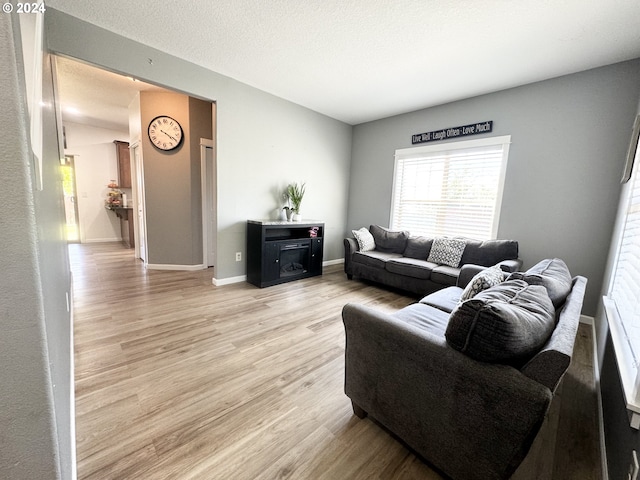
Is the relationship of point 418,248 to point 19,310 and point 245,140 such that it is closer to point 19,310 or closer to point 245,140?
point 245,140

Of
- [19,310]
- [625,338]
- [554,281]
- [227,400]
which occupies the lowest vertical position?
[227,400]

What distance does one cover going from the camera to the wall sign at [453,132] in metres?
3.33

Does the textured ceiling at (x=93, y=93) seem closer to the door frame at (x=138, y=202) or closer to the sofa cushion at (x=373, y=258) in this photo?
the door frame at (x=138, y=202)

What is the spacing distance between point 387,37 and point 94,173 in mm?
7094

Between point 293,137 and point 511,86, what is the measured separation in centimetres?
292

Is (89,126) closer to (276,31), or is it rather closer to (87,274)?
(87,274)

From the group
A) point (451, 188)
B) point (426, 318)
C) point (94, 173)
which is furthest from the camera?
point (94, 173)

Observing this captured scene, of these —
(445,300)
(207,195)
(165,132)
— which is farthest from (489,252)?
(165,132)

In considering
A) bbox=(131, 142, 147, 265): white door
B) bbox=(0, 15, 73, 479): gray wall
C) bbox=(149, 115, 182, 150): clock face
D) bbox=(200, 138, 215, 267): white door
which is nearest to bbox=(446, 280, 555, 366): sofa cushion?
bbox=(0, 15, 73, 479): gray wall

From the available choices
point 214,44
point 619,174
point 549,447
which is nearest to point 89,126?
point 214,44

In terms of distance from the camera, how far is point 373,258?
366cm

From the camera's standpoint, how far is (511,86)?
3.08 meters

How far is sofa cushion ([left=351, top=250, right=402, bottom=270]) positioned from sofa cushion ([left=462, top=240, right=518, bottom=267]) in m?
0.92

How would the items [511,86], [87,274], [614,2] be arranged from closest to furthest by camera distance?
[614,2] < [511,86] < [87,274]
